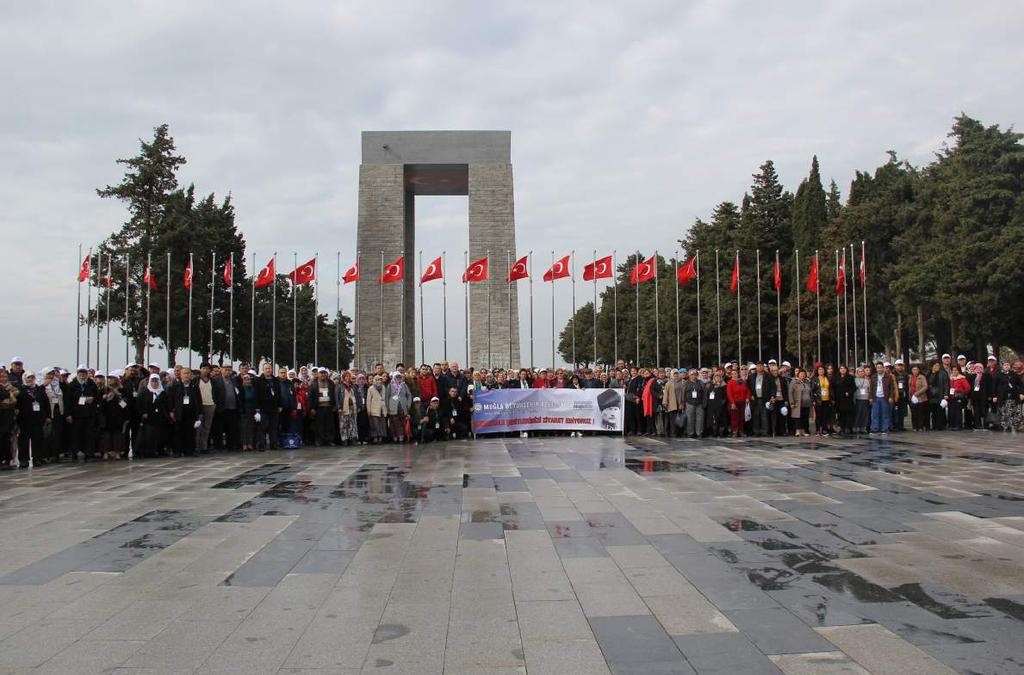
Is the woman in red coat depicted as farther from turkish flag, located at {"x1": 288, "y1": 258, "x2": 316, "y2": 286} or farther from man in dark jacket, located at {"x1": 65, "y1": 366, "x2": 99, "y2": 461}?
turkish flag, located at {"x1": 288, "y1": 258, "x2": 316, "y2": 286}

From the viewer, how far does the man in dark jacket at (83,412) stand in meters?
13.4

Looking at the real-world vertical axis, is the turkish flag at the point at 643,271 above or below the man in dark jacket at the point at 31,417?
above

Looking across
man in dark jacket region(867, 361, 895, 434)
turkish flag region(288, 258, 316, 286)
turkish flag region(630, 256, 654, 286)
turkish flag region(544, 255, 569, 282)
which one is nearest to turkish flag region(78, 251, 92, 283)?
turkish flag region(288, 258, 316, 286)

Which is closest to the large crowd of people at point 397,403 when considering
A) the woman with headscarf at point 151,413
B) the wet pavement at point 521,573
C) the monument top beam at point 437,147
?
the woman with headscarf at point 151,413

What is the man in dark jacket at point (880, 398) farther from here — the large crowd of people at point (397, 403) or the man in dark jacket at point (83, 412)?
the man in dark jacket at point (83, 412)

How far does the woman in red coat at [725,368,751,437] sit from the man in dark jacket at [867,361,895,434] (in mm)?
2628

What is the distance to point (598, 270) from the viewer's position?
2883 cm

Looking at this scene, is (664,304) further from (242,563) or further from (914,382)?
(242,563)

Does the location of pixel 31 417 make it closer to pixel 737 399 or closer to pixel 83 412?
pixel 83 412

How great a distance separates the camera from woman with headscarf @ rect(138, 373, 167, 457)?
45.6 ft

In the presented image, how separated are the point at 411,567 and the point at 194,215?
41.9m

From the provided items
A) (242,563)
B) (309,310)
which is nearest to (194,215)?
(309,310)

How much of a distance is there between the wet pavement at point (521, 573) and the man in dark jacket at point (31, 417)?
8.49 ft

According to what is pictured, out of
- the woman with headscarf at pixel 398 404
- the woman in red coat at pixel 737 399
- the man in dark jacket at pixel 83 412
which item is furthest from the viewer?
the woman in red coat at pixel 737 399
